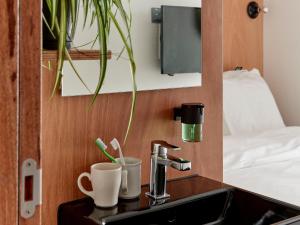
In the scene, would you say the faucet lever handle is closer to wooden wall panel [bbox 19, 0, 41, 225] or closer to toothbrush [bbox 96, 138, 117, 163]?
toothbrush [bbox 96, 138, 117, 163]

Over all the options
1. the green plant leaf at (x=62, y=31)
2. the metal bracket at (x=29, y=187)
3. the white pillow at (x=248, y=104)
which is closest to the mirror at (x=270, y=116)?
the white pillow at (x=248, y=104)

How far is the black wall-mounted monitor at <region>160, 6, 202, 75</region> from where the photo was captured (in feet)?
4.68

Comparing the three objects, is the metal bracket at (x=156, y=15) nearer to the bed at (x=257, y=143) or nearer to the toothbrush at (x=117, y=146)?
the toothbrush at (x=117, y=146)

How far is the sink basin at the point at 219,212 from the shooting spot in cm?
127

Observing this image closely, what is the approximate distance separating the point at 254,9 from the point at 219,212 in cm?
218

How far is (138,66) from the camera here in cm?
140

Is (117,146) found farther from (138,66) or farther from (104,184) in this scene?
(138,66)

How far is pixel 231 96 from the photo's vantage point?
9.41 ft

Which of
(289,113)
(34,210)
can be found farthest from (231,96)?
(34,210)

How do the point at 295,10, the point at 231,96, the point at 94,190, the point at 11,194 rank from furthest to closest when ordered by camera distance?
the point at 295,10 < the point at 231,96 < the point at 94,190 < the point at 11,194

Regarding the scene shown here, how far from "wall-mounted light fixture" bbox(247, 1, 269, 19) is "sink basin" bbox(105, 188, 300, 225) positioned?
2091 millimetres

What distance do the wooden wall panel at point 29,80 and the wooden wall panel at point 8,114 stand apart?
1 centimetres

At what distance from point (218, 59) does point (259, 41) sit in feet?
6.33

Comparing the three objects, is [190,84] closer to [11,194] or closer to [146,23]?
[146,23]
